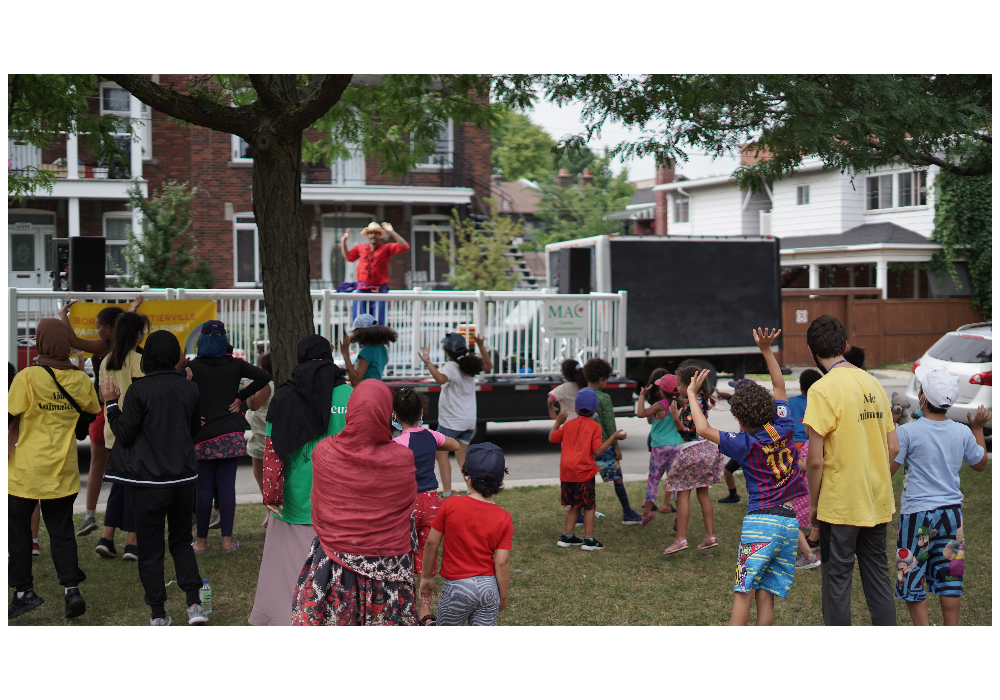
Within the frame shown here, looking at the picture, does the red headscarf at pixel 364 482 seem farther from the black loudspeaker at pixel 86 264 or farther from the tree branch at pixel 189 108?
the black loudspeaker at pixel 86 264

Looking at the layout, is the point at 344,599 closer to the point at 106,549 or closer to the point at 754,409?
the point at 754,409

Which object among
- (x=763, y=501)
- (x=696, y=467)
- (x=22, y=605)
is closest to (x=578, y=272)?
(x=696, y=467)

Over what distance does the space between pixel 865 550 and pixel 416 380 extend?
24.7 feet

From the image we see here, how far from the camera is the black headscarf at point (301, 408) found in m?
4.73

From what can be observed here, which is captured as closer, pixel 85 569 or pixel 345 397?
pixel 345 397

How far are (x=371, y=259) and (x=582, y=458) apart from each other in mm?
6758

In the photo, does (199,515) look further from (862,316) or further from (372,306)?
(862,316)

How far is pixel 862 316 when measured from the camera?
2542 cm

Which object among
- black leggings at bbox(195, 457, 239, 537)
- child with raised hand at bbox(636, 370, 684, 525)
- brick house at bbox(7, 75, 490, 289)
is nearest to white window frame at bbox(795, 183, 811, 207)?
brick house at bbox(7, 75, 490, 289)

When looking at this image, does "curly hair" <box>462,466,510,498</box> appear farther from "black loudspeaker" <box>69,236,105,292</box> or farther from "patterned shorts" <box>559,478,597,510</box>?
"black loudspeaker" <box>69,236,105,292</box>

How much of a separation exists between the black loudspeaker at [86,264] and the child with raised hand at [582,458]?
615cm

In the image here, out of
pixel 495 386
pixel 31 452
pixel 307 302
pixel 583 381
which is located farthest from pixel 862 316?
pixel 31 452

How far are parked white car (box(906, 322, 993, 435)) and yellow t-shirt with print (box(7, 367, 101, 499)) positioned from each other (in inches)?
392

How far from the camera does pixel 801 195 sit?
31.1 metres
